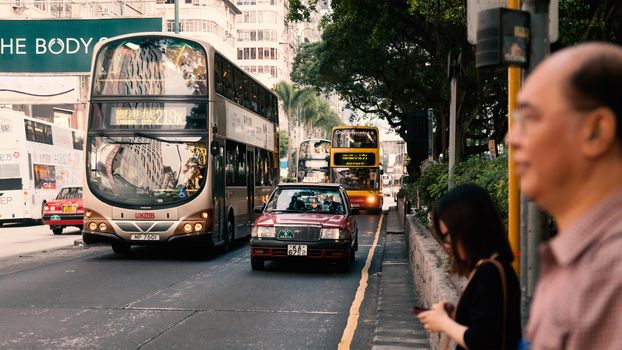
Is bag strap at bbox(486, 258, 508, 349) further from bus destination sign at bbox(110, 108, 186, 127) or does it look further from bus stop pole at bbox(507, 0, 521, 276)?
bus destination sign at bbox(110, 108, 186, 127)

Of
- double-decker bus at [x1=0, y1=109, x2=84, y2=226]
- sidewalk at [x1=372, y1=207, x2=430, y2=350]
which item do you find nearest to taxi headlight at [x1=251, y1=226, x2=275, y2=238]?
sidewalk at [x1=372, y1=207, x2=430, y2=350]

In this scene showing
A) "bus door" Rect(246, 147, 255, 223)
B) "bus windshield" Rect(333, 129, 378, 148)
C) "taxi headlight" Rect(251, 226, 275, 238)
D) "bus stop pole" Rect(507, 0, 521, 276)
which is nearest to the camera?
"bus stop pole" Rect(507, 0, 521, 276)

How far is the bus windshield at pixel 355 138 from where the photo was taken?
35875 millimetres

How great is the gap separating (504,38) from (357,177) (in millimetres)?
31565

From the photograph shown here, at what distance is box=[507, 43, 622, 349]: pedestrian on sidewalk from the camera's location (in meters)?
1.21

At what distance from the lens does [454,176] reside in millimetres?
10977

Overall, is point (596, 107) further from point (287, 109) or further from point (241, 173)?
point (287, 109)

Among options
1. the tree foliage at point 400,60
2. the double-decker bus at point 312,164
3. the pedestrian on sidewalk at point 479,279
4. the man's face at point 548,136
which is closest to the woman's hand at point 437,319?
the pedestrian on sidewalk at point 479,279

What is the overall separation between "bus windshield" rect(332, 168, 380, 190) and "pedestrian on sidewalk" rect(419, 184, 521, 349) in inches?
1278

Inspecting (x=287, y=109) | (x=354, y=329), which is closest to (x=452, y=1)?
(x=354, y=329)

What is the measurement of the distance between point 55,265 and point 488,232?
1256 centimetres

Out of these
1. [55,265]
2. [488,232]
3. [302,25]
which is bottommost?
[55,265]

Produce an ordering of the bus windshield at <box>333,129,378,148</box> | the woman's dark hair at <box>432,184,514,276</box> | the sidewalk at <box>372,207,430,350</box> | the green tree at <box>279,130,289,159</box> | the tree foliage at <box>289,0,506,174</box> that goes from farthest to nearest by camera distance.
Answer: the green tree at <box>279,130,289,159</box> → the bus windshield at <box>333,129,378,148</box> → the tree foliage at <box>289,0,506,174</box> → the sidewalk at <box>372,207,430,350</box> → the woman's dark hair at <box>432,184,514,276</box>

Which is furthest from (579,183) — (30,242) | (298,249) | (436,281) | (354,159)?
(354,159)
